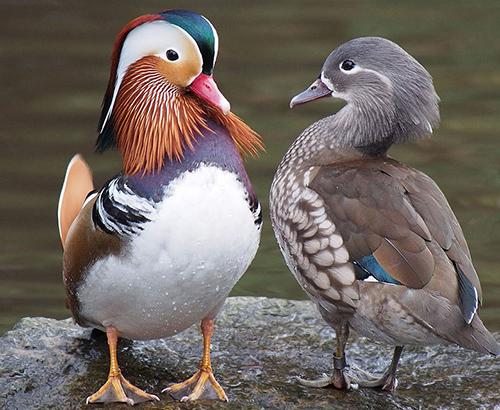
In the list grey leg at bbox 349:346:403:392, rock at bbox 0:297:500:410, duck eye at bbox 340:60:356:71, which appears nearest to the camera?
rock at bbox 0:297:500:410

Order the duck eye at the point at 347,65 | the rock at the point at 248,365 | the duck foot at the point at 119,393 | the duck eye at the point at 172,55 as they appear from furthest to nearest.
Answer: the duck eye at the point at 347,65 → the rock at the point at 248,365 → the duck foot at the point at 119,393 → the duck eye at the point at 172,55

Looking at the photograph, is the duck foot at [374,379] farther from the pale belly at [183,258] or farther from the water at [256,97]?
the water at [256,97]

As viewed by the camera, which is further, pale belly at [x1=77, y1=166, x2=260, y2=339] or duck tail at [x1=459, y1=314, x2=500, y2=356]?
duck tail at [x1=459, y1=314, x2=500, y2=356]

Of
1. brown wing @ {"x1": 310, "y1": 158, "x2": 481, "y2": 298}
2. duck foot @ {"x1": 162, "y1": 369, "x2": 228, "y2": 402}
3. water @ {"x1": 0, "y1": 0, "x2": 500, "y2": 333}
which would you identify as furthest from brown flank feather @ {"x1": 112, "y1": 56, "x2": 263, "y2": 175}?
water @ {"x1": 0, "y1": 0, "x2": 500, "y2": 333}

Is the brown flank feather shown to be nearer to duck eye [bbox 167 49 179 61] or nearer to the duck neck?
duck eye [bbox 167 49 179 61]

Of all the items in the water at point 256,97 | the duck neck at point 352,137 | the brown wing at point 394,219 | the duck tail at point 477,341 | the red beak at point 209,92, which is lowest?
the water at point 256,97

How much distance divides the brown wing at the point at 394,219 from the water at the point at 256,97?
2.15 metres

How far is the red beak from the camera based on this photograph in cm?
407

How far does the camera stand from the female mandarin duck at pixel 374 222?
4.18 meters

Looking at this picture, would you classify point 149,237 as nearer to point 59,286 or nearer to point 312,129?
point 312,129

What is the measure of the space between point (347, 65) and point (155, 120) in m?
0.91

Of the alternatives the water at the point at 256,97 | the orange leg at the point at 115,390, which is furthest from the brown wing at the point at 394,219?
the water at the point at 256,97

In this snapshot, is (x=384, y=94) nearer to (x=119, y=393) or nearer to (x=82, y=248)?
(x=82, y=248)

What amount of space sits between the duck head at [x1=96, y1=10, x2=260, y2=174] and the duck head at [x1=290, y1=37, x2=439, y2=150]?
539mm
